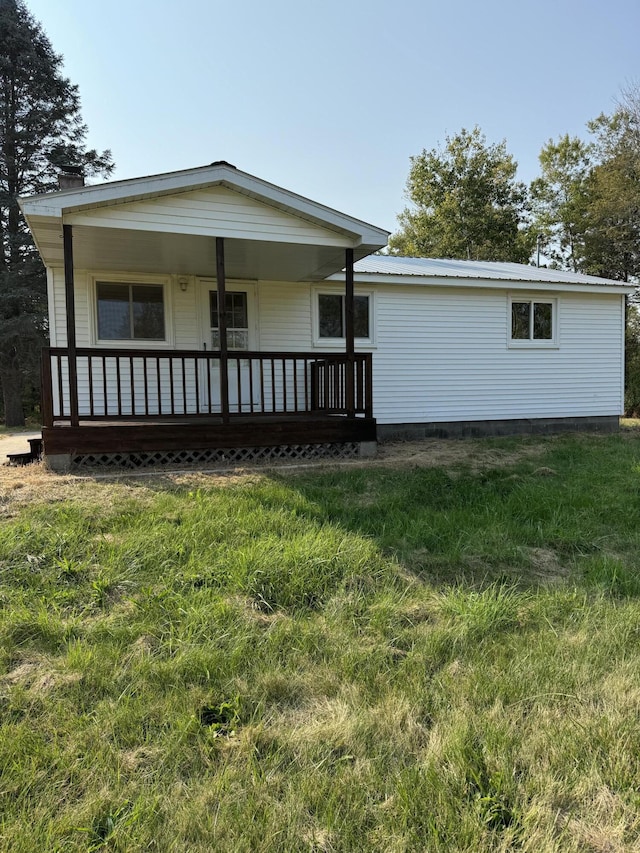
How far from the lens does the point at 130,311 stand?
8320mm

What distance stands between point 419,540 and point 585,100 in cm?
2728

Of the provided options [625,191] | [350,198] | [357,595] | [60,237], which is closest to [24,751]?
[357,595]

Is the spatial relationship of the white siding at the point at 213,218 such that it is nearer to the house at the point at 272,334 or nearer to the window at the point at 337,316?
the house at the point at 272,334

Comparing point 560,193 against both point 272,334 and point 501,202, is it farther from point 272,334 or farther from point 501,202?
point 272,334

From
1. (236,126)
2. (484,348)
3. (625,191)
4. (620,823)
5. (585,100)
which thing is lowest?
(620,823)

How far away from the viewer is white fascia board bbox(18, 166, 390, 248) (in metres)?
5.53

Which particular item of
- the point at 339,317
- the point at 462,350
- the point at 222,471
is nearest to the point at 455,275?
the point at 462,350

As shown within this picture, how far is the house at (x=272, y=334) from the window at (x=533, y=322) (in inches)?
1.2

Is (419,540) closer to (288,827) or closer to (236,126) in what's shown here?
(288,827)

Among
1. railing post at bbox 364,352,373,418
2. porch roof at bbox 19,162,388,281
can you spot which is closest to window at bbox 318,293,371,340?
porch roof at bbox 19,162,388,281

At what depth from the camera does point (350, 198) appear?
2256 centimetres

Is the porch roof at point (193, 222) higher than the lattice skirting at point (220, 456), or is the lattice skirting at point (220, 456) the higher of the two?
the porch roof at point (193, 222)

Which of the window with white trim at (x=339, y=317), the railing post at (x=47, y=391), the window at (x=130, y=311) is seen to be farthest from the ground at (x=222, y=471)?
the window at (x=130, y=311)

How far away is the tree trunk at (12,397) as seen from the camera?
52.5ft
